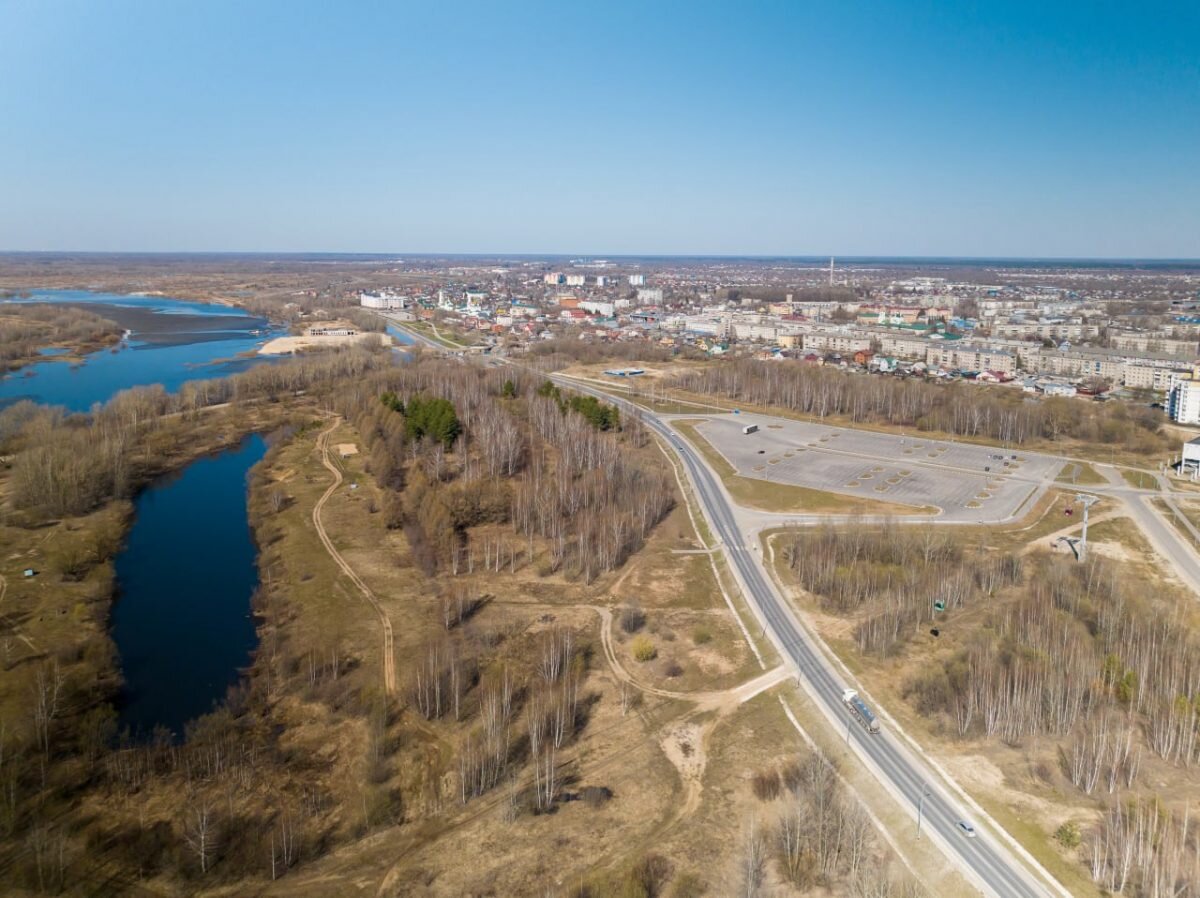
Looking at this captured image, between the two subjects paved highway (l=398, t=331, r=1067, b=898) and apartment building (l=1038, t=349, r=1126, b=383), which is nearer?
paved highway (l=398, t=331, r=1067, b=898)

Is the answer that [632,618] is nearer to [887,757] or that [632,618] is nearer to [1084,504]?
[887,757]

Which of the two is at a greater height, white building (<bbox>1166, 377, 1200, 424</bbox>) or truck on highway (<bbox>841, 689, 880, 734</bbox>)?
white building (<bbox>1166, 377, 1200, 424</bbox>)

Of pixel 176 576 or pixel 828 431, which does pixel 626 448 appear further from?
pixel 176 576

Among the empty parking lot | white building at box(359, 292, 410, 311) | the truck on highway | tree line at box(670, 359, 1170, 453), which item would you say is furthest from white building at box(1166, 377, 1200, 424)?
white building at box(359, 292, 410, 311)

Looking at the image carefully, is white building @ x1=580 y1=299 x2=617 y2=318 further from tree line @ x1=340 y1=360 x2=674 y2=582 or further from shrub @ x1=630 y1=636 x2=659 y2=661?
shrub @ x1=630 y1=636 x2=659 y2=661

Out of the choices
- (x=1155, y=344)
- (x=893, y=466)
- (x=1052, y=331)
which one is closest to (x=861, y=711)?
(x=893, y=466)

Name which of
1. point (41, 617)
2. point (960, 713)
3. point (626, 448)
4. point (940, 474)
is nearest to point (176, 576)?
point (41, 617)

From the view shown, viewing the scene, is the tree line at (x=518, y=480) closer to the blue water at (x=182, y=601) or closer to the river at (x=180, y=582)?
the blue water at (x=182, y=601)
